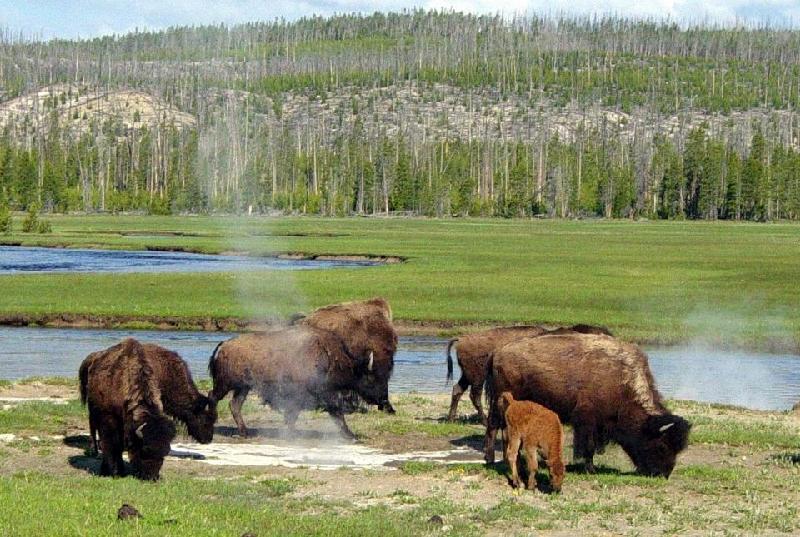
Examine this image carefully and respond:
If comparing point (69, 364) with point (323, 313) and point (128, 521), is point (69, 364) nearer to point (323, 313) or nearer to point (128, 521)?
point (323, 313)

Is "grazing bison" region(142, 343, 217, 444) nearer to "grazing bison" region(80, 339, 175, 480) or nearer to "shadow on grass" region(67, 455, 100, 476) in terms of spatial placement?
"grazing bison" region(80, 339, 175, 480)

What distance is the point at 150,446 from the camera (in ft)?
46.9

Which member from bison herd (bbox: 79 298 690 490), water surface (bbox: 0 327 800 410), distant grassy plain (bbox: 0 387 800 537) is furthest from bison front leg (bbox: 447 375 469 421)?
water surface (bbox: 0 327 800 410)

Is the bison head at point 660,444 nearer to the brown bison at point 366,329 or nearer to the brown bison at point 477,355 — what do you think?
the brown bison at point 477,355

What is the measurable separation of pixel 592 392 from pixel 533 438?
1868mm

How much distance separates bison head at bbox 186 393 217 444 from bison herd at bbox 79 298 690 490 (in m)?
0.01

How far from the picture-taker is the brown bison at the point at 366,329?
2128 cm

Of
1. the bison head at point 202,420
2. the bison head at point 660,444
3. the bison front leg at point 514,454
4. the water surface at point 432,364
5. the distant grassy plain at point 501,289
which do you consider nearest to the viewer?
the bison front leg at point 514,454

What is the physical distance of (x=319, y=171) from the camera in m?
183

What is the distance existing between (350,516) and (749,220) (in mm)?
144668

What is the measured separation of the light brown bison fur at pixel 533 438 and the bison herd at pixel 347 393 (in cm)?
1

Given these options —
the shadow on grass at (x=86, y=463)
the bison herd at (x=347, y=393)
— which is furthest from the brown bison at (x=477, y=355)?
the shadow on grass at (x=86, y=463)

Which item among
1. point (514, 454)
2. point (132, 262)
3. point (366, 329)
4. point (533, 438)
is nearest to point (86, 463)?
point (514, 454)

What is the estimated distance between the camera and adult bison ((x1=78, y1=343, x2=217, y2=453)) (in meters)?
15.7
